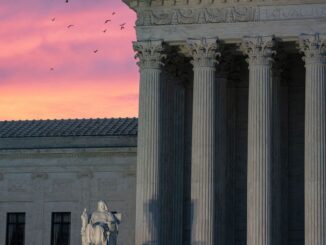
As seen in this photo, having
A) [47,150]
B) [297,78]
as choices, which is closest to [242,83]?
[297,78]

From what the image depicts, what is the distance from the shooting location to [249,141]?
231 feet

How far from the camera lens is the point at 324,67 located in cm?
7019

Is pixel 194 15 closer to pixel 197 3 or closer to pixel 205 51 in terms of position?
pixel 197 3

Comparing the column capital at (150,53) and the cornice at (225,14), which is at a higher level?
the cornice at (225,14)

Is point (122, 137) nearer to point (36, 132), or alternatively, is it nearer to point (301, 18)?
point (36, 132)

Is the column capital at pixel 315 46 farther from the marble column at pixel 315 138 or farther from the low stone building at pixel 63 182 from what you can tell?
the low stone building at pixel 63 182

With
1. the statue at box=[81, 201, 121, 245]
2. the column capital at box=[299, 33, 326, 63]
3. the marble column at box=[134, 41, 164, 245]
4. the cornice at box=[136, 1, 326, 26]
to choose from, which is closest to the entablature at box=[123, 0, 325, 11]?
the cornice at box=[136, 1, 326, 26]

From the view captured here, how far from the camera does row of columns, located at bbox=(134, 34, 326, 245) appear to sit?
227 feet

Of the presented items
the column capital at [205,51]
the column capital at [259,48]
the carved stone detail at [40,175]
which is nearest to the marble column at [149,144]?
the column capital at [205,51]

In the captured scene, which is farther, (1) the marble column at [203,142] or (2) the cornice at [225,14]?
(2) the cornice at [225,14]

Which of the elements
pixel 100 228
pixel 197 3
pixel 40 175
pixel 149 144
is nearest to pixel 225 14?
pixel 197 3

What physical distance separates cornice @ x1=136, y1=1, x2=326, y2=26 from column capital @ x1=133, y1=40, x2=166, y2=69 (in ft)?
3.54

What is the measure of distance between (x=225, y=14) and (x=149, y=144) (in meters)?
7.93

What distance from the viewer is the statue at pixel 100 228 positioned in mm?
67625
